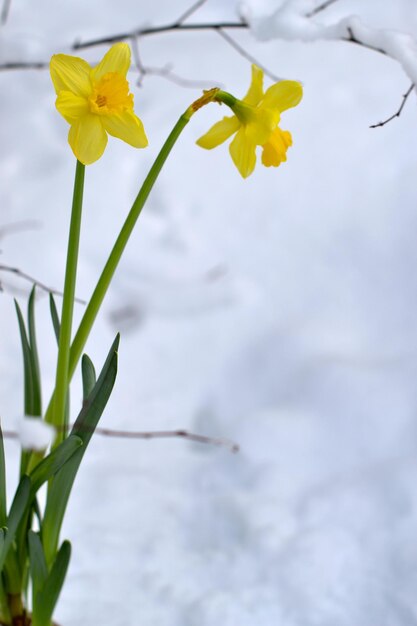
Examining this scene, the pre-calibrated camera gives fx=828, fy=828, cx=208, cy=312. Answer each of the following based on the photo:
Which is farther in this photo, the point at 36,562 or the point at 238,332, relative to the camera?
the point at 238,332

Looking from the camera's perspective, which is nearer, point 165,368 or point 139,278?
point 165,368

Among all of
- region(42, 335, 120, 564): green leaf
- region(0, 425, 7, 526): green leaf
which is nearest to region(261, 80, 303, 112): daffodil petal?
region(42, 335, 120, 564): green leaf

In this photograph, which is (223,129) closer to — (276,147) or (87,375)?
(276,147)

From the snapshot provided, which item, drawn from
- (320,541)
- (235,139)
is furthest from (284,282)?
(235,139)

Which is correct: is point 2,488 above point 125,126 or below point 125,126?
below

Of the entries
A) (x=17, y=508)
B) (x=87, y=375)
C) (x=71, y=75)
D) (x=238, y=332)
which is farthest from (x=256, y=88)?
(x=238, y=332)

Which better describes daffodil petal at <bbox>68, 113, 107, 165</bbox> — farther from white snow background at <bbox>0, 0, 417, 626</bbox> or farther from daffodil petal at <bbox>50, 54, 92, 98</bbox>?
white snow background at <bbox>0, 0, 417, 626</bbox>

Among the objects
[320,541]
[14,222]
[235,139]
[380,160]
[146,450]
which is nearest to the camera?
[235,139]

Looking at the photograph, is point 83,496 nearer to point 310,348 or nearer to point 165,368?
point 165,368
